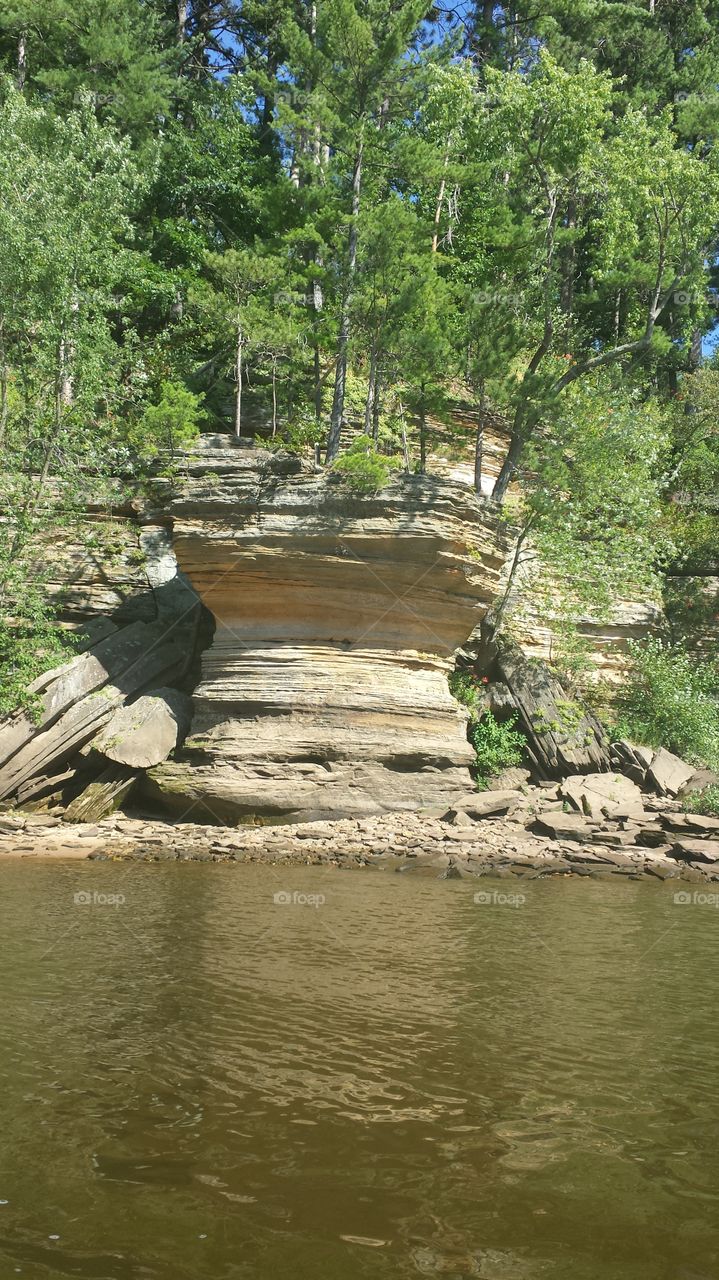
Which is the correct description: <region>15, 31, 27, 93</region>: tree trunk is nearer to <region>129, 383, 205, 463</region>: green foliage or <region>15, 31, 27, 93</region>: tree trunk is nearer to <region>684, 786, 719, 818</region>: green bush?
<region>129, 383, 205, 463</region>: green foliage

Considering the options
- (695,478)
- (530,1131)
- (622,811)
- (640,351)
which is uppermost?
(640,351)

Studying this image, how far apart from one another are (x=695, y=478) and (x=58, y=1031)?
31607 millimetres

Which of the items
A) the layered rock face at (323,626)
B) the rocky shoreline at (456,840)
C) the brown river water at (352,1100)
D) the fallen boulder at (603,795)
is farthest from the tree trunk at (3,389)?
the fallen boulder at (603,795)

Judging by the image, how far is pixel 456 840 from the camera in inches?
678

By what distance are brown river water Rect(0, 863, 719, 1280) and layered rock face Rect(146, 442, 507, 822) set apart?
26.6ft

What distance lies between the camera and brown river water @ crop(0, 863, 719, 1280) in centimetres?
394

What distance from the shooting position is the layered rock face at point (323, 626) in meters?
19.5

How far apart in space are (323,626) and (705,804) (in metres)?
10.1

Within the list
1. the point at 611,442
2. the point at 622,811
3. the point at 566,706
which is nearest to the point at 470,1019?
the point at 622,811

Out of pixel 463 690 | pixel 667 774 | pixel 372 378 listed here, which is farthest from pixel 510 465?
pixel 667 774

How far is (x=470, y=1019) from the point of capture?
25.0 ft

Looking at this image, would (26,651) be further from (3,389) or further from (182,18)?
(182,18)

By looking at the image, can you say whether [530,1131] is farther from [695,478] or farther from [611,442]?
[695,478]

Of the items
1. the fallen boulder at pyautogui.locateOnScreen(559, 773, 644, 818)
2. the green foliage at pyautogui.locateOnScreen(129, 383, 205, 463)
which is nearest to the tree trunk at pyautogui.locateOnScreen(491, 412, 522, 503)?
the fallen boulder at pyautogui.locateOnScreen(559, 773, 644, 818)
